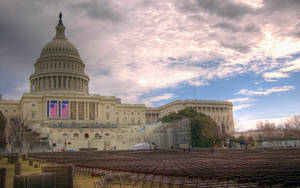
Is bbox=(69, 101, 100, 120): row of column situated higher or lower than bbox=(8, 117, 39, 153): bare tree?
higher

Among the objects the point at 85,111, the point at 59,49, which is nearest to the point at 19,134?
the point at 85,111

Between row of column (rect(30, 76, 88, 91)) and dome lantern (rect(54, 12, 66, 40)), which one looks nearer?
row of column (rect(30, 76, 88, 91))

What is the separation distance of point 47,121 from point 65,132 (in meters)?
20.5

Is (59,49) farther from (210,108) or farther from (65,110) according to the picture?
(210,108)

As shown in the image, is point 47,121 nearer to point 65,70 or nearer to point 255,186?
point 65,70

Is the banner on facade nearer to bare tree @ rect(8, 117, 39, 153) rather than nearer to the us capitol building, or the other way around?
the us capitol building

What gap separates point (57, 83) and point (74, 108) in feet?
51.4

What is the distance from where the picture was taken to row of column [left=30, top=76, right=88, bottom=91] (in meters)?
119

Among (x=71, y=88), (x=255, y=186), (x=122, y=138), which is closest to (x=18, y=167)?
(x=255, y=186)

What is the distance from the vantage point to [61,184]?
13539 millimetres

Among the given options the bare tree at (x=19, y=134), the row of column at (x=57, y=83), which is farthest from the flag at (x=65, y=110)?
the bare tree at (x=19, y=134)

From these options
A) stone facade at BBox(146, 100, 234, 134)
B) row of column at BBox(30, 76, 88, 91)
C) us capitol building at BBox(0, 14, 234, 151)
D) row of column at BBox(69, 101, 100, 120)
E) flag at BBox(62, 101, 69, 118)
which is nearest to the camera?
us capitol building at BBox(0, 14, 234, 151)

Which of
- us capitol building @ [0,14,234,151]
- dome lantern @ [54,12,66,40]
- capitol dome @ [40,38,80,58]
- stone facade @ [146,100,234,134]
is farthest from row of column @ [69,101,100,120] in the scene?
dome lantern @ [54,12,66,40]

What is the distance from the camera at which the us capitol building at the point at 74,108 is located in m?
86.8
